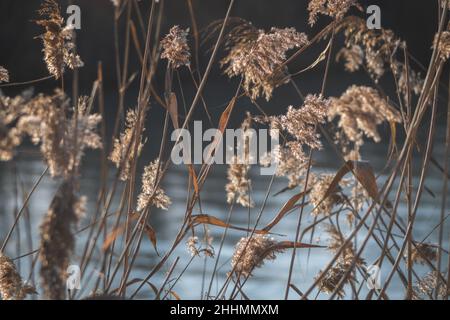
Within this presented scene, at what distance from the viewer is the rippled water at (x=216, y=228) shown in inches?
140

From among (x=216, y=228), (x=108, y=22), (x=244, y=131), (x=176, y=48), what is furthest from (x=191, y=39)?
(x=176, y=48)

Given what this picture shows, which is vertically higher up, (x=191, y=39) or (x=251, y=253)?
(x=191, y=39)

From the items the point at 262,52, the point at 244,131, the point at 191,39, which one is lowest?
the point at 244,131

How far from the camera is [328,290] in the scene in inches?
50.3

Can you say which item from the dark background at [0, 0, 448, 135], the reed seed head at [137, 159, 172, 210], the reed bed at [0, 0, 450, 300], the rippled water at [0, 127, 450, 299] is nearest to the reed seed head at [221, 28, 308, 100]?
the reed bed at [0, 0, 450, 300]

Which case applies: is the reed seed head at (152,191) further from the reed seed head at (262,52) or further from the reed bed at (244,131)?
the reed seed head at (262,52)

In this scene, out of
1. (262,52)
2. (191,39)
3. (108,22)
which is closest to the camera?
(262,52)

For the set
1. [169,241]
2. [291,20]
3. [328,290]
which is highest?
[291,20]

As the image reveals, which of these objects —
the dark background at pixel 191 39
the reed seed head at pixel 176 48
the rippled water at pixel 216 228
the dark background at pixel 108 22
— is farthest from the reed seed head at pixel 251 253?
the dark background at pixel 108 22

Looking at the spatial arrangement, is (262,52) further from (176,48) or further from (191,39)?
(191,39)

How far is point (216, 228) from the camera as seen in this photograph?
4.45 meters
